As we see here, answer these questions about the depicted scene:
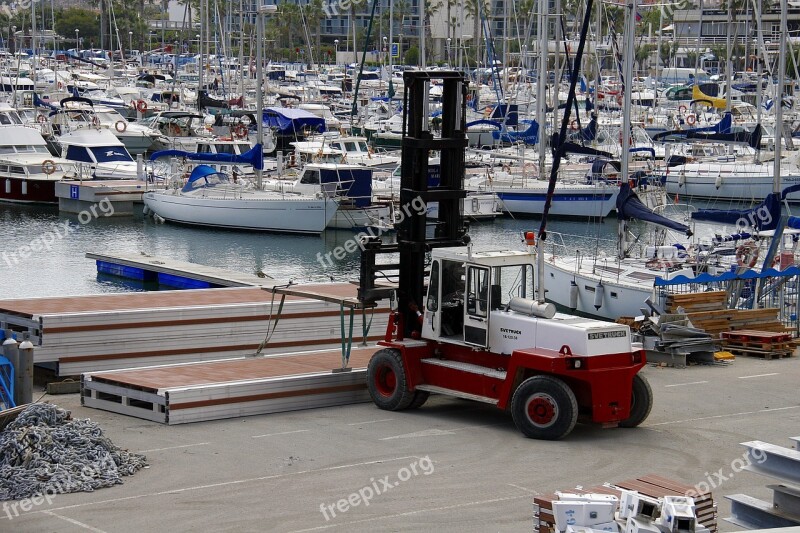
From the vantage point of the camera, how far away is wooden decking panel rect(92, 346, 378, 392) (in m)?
17.5

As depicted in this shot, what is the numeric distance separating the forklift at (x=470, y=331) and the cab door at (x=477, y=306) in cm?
1

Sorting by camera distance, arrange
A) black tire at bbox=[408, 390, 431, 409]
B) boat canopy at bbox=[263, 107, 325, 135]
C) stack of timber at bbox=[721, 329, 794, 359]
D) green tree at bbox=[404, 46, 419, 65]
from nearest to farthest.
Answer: black tire at bbox=[408, 390, 431, 409] → stack of timber at bbox=[721, 329, 794, 359] → boat canopy at bbox=[263, 107, 325, 135] → green tree at bbox=[404, 46, 419, 65]

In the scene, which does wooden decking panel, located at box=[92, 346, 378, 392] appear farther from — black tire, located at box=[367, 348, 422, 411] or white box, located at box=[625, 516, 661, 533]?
white box, located at box=[625, 516, 661, 533]

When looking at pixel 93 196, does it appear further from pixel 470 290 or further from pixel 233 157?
pixel 470 290

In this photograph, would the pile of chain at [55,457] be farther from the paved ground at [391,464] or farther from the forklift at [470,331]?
the forklift at [470,331]

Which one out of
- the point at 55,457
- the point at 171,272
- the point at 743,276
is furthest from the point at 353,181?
the point at 55,457

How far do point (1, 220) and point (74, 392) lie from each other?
3436cm

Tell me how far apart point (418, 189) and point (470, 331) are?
238 cm

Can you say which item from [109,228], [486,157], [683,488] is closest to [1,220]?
[109,228]

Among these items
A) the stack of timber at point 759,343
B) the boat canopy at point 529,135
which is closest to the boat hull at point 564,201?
the boat canopy at point 529,135

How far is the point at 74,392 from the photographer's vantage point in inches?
742

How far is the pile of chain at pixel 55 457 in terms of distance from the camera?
1365 cm

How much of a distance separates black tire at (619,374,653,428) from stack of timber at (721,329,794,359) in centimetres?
681

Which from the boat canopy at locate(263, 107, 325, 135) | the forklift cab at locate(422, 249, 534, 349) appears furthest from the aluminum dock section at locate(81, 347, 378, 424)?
the boat canopy at locate(263, 107, 325, 135)
